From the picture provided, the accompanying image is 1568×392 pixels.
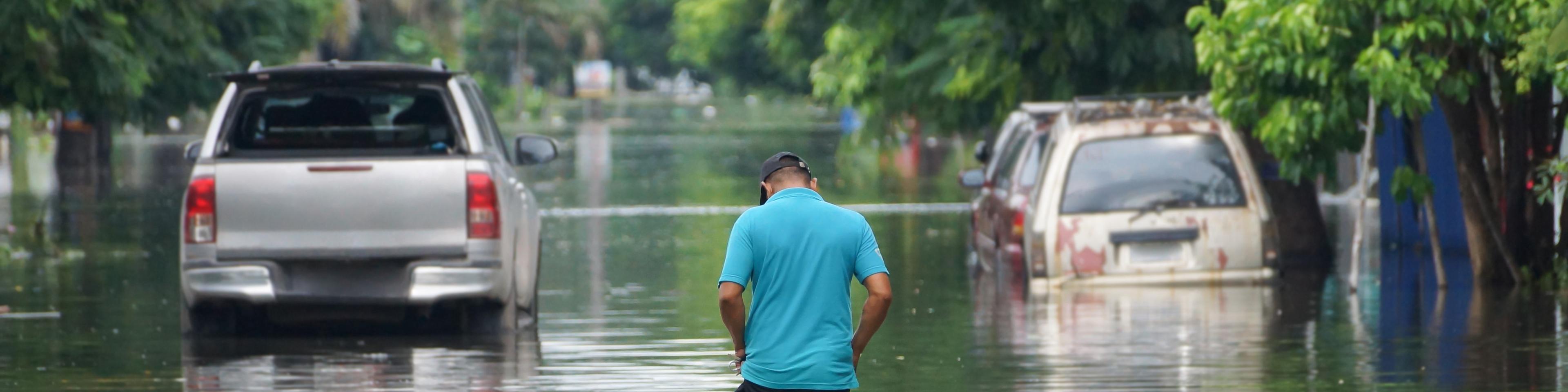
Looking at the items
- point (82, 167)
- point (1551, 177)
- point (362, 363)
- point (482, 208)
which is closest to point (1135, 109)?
point (1551, 177)

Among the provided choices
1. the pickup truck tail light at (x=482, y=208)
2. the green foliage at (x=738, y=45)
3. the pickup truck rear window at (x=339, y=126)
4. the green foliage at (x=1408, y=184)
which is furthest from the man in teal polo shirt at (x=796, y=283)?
the green foliage at (x=738, y=45)

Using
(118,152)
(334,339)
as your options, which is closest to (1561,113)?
(334,339)

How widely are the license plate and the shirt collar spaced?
7.63m

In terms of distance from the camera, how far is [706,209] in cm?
2472

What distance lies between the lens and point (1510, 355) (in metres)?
10.3

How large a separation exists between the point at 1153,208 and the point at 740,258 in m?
7.77

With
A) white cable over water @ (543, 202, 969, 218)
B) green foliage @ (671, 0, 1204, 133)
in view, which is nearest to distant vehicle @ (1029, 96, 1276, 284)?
green foliage @ (671, 0, 1204, 133)

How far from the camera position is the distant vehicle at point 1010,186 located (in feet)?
48.2

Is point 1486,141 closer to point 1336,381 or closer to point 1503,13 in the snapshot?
point 1503,13

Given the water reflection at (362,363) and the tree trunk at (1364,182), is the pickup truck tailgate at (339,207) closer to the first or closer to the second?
the water reflection at (362,363)

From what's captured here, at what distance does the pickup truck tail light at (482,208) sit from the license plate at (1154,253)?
14.0ft

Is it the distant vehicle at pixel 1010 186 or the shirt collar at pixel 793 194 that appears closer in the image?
the shirt collar at pixel 793 194

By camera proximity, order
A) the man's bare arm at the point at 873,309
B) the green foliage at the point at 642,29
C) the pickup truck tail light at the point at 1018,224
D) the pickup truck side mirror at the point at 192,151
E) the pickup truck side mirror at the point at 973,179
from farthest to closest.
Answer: the green foliage at the point at 642,29 < the pickup truck side mirror at the point at 973,179 < the pickup truck tail light at the point at 1018,224 < the pickup truck side mirror at the point at 192,151 < the man's bare arm at the point at 873,309

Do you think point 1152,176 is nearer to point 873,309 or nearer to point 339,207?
point 339,207
